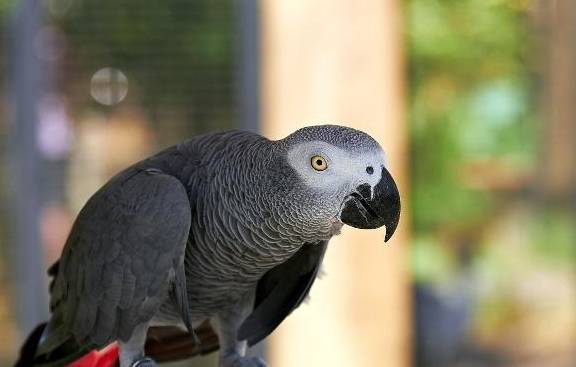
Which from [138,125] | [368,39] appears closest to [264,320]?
[368,39]

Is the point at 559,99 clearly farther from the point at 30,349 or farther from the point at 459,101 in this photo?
the point at 30,349

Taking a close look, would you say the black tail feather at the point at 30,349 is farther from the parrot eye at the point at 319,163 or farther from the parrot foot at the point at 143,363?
the parrot eye at the point at 319,163

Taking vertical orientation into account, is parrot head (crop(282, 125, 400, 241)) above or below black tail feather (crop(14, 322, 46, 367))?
above

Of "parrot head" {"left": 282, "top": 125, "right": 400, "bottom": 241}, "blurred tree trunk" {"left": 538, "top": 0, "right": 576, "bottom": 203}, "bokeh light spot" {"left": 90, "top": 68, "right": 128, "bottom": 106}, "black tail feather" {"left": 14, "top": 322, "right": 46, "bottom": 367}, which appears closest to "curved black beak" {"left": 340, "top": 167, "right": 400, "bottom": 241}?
"parrot head" {"left": 282, "top": 125, "right": 400, "bottom": 241}

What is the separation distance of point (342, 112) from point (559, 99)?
1427mm

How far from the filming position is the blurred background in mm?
1817

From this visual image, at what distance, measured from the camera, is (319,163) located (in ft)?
3.10

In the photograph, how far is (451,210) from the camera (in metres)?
2.93

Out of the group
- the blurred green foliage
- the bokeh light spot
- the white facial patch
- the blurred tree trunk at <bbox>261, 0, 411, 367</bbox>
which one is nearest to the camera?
the white facial patch

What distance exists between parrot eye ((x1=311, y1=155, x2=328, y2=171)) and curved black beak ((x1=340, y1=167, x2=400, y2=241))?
4 centimetres

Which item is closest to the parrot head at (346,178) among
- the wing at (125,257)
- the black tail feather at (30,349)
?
the wing at (125,257)

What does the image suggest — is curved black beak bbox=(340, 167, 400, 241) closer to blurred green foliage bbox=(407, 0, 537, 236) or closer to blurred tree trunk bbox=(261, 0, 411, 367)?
blurred tree trunk bbox=(261, 0, 411, 367)

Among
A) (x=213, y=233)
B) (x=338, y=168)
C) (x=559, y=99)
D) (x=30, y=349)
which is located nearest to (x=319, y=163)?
(x=338, y=168)

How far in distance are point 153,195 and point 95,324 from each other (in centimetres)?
17
